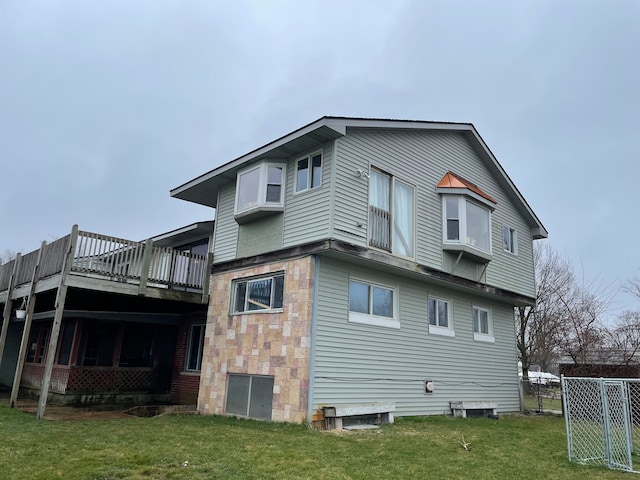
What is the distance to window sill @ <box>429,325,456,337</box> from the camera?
13291 mm

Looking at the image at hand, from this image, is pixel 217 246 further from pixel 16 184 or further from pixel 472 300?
pixel 16 184

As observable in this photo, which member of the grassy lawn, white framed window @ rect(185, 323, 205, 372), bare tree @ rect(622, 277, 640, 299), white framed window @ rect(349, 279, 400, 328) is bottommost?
the grassy lawn

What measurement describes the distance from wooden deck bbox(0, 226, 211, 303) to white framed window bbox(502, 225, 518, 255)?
10126mm

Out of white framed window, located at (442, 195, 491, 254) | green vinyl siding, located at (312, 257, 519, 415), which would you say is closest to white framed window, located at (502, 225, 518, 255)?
green vinyl siding, located at (312, 257, 519, 415)

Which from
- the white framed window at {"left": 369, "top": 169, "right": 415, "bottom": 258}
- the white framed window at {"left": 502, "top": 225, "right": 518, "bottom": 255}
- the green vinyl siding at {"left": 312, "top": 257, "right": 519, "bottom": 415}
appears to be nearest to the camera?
the green vinyl siding at {"left": 312, "top": 257, "right": 519, "bottom": 415}

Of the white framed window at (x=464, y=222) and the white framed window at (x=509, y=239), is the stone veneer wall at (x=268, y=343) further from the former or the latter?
the white framed window at (x=509, y=239)

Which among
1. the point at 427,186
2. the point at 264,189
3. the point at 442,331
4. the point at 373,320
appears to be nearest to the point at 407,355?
the point at 373,320

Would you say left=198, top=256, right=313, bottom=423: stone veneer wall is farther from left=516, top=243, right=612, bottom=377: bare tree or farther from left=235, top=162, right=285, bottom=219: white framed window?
left=516, top=243, right=612, bottom=377: bare tree

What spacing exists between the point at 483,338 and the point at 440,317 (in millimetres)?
2570

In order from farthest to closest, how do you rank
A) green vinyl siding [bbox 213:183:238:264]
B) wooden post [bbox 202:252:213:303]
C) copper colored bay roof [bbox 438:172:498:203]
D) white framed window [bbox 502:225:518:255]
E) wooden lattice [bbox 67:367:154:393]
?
white framed window [bbox 502:225:518:255] < wooden lattice [bbox 67:367:154:393] < copper colored bay roof [bbox 438:172:498:203] < wooden post [bbox 202:252:213:303] < green vinyl siding [bbox 213:183:238:264]

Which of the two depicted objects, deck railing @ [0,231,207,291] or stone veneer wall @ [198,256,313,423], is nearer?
stone veneer wall @ [198,256,313,423]

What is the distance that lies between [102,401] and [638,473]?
14290mm

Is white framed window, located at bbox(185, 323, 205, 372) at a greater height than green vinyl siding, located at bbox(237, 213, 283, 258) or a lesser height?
lesser

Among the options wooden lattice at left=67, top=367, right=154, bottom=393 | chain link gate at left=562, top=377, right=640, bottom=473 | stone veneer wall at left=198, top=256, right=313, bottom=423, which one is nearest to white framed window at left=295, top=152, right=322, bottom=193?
stone veneer wall at left=198, top=256, right=313, bottom=423
